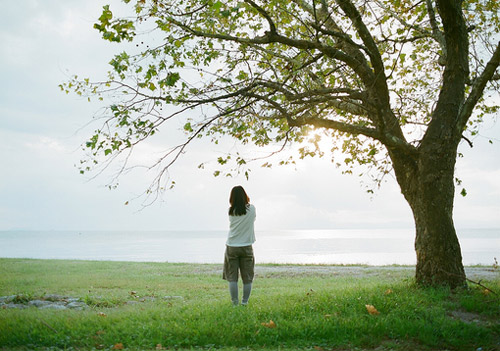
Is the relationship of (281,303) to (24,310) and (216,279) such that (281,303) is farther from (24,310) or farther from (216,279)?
(216,279)

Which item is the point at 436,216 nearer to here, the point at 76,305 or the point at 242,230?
the point at 242,230

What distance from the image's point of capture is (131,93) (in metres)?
8.90

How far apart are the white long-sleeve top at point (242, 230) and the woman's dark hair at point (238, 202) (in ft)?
0.34

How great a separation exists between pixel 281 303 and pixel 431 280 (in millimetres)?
3670

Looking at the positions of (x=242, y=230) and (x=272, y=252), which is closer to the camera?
(x=242, y=230)

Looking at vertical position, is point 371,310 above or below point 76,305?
above

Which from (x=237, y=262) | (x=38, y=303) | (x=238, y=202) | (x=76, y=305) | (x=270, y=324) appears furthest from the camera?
(x=38, y=303)

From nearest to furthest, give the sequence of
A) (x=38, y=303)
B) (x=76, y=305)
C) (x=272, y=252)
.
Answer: (x=76, y=305)
(x=38, y=303)
(x=272, y=252)

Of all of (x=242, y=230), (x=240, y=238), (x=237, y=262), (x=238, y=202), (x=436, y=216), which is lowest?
(x=237, y=262)

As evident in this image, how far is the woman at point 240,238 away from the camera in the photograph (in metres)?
8.81

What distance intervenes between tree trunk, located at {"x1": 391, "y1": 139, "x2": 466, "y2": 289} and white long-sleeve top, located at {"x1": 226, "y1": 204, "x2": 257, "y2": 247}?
13.9 feet

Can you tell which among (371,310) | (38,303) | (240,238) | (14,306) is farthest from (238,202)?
(14,306)

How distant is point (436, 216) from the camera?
977 centimetres

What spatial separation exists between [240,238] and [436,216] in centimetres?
471
